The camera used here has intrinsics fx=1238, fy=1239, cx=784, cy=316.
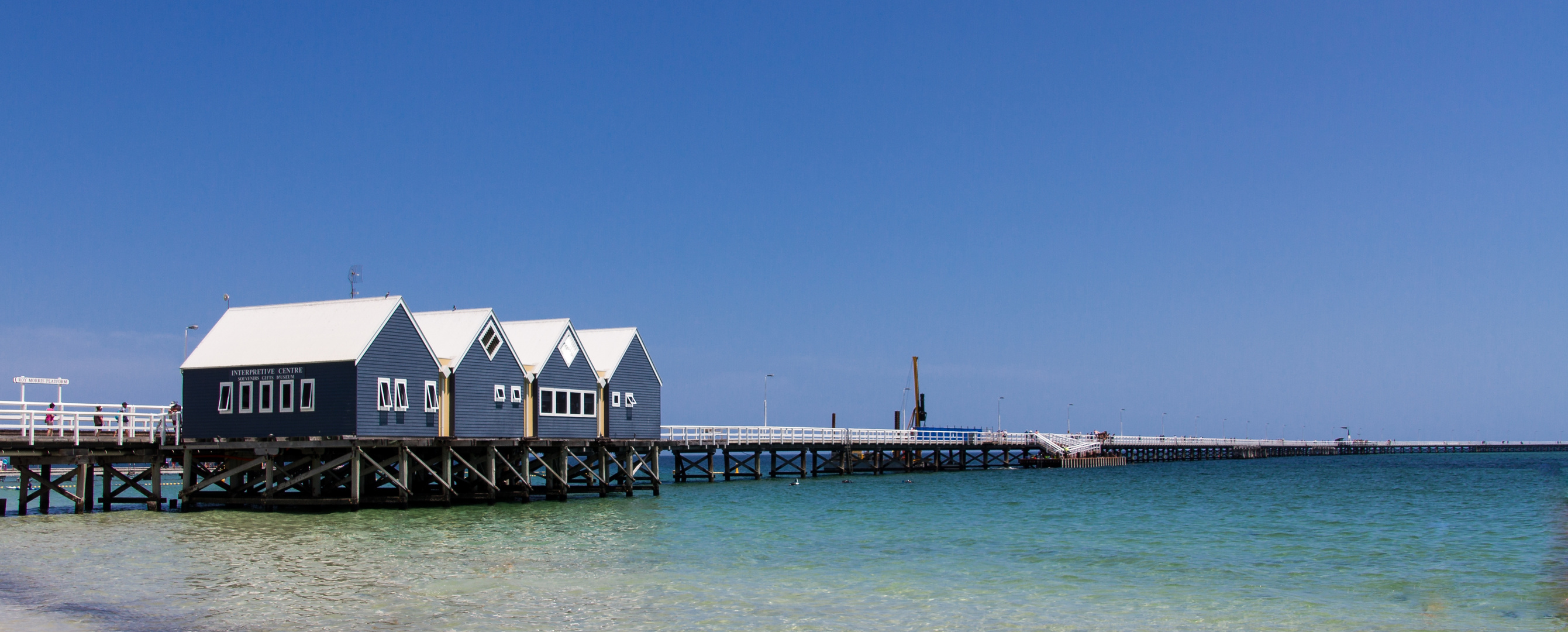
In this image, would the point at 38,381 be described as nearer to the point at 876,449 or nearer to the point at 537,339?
the point at 537,339

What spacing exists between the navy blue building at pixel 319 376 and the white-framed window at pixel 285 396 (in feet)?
0.09

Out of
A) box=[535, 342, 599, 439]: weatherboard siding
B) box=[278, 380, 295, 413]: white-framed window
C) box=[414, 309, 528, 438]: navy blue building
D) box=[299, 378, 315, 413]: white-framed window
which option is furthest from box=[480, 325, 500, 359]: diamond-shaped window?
box=[278, 380, 295, 413]: white-framed window

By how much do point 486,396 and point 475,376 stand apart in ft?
3.08

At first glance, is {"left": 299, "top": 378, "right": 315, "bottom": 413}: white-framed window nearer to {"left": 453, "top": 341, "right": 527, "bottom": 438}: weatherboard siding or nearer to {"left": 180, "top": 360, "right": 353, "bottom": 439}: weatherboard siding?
{"left": 180, "top": 360, "right": 353, "bottom": 439}: weatherboard siding

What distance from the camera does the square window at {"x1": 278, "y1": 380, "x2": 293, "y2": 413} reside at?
1577 inches

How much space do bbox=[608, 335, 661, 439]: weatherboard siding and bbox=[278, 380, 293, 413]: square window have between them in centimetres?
1543

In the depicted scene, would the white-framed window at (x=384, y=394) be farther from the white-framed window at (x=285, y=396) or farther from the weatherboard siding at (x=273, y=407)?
the white-framed window at (x=285, y=396)

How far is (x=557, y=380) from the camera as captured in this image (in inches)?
1946

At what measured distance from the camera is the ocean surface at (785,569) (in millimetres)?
19812

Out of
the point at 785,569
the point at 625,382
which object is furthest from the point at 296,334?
the point at 785,569

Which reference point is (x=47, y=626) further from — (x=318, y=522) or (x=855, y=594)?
(x=318, y=522)

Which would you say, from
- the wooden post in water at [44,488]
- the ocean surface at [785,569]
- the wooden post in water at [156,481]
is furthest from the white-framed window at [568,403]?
the wooden post in water at [44,488]

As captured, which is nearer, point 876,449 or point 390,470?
point 390,470

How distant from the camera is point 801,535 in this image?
34.5m
